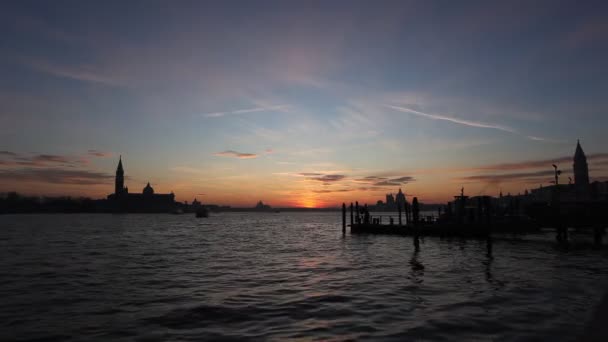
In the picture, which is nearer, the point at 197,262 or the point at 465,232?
the point at 197,262

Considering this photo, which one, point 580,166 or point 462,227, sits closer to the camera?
point 462,227

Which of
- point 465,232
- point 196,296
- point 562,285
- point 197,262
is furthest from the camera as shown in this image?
point 465,232

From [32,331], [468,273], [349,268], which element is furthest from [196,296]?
[468,273]

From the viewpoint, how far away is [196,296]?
53.7 feet

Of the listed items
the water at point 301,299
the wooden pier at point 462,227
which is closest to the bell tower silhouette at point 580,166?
the wooden pier at point 462,227

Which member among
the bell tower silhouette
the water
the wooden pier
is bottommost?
the water

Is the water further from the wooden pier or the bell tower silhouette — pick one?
the bell tower silhouette

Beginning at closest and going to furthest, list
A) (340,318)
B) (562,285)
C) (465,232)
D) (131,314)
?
1. (340,318)
2. (131,314)
3. (562,285)
4. (465,232)

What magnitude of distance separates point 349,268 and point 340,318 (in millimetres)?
12578

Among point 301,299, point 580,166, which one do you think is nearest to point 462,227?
point 301,299

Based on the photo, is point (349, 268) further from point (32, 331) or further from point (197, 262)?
point (32, 331)

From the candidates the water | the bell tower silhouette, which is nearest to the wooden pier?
the water

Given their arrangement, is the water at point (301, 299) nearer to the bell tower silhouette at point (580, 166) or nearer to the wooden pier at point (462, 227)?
the wooden pier at point (462, 227)

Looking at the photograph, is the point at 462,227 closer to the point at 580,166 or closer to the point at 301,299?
the point at 301,299
